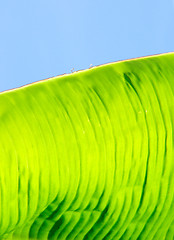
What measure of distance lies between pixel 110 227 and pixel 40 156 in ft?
0.66

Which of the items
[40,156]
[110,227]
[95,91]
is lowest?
[110,227]

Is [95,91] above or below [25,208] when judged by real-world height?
above

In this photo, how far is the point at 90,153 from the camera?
20.2 inches

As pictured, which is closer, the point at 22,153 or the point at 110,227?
the point at 22,153

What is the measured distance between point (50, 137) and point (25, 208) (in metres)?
0.12

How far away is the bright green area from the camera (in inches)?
18.8

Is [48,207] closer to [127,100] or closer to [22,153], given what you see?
[22,153]

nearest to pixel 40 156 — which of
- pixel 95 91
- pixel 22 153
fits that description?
pixel 22 153

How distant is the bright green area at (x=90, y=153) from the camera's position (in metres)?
0.48

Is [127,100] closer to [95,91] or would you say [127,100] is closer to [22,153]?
[95,91]

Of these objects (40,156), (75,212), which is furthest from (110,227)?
(40,156)

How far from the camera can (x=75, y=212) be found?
1.80ft

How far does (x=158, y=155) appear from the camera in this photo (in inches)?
21.7

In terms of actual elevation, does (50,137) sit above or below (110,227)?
above
